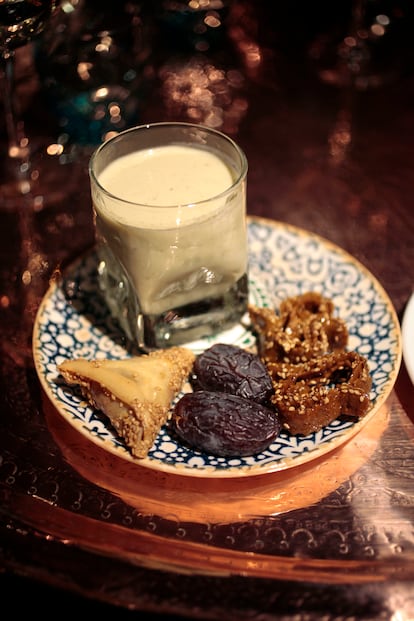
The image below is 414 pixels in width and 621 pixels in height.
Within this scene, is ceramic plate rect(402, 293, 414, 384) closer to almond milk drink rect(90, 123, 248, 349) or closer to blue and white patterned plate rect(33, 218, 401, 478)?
blue and white patterned plate rect(33, 218, 401, 478)

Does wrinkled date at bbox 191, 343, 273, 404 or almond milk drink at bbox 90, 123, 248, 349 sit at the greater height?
almond milk drink at bbox 90, 123, 248, 349

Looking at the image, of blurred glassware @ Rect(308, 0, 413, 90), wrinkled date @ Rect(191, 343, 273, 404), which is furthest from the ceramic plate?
blurred glassware @ Rect(308, 0, 413, 90)

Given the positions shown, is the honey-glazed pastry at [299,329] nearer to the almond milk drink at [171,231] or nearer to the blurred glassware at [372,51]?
the almond milk drink at [171,231]

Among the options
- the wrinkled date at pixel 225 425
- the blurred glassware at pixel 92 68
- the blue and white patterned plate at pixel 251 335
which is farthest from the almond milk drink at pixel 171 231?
the blurred glassware at pixel 92 68

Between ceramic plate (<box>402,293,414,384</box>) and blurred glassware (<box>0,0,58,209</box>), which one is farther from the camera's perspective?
blurred glassware (<box>0,0,58,209</box>)

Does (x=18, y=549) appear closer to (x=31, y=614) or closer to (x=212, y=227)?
(x=31, y=614)

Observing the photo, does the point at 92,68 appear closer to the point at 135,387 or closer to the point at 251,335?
the point at 251,335
